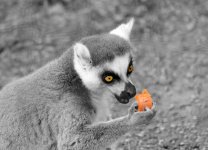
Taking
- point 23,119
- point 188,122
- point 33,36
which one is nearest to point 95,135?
point 23,119

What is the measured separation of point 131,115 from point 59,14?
545 centimetres

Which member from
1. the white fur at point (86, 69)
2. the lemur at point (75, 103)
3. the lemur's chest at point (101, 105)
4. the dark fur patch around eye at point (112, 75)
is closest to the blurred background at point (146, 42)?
the lemur's chest at point (101, 105)

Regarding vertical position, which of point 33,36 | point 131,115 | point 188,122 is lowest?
point 33,36

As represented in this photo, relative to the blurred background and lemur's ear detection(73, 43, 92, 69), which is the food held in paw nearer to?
lemur's ear detection(73, 43, 92, 69)

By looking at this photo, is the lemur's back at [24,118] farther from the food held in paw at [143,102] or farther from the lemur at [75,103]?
the food held in paw at [143,102]

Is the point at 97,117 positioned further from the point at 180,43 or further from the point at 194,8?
the point at 194,8

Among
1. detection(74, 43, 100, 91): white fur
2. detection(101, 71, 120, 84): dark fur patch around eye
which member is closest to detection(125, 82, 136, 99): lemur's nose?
detection(101, 71, 120, 84): dark fur patch around eye

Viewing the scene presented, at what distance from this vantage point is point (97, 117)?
5.44m

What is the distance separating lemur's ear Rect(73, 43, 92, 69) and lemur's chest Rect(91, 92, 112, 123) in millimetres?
439

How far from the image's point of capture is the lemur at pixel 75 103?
512 cm

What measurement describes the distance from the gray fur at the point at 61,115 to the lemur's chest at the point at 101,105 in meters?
0.07

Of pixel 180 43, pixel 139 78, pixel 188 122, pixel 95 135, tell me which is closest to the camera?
pixel 95 135

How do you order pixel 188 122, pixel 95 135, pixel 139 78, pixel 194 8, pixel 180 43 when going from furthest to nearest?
pixel 194 8 < pixel 180 43 < pixel 139 78 < pixel 188 122 < pixel 95 135

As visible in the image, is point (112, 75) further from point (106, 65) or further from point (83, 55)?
point (83, 55)
